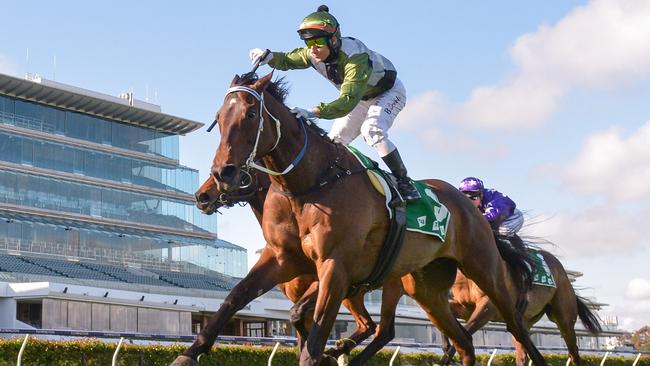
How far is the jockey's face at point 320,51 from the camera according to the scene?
6359 mm

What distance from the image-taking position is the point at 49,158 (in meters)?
49.9

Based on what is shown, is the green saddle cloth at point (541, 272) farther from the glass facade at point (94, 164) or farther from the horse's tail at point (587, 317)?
the glass facade at point (94, 164)

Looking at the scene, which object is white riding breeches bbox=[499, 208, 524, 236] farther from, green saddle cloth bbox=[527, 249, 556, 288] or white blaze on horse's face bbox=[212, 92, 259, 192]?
white blaze on horse's face bbox=[212, 92, 259, 192]

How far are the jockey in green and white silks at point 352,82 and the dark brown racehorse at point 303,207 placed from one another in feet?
0.90

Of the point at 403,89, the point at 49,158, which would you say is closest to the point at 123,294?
the point at 49,158

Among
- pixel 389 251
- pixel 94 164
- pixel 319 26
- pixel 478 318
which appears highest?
pixel 94 164

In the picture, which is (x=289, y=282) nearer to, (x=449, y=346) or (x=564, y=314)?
(x=449, y=346)

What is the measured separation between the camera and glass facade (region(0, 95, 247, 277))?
47688mm

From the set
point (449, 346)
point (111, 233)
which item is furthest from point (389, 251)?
point (111, 233)

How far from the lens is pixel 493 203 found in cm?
970

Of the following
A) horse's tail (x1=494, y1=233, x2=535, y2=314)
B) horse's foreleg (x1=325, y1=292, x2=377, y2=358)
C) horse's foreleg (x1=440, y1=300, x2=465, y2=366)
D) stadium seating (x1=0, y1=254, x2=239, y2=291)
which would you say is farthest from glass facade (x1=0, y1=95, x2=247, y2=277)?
horse's foreleg (x1=325, y1=292, x2=377, y2=358)

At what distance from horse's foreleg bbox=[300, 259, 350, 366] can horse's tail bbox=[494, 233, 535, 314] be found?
342 centimetres

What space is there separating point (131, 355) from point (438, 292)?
5886mm

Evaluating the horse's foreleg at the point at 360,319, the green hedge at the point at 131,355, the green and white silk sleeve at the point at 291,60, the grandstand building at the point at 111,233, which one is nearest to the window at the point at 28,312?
the grandstand building at the point at 111,233
